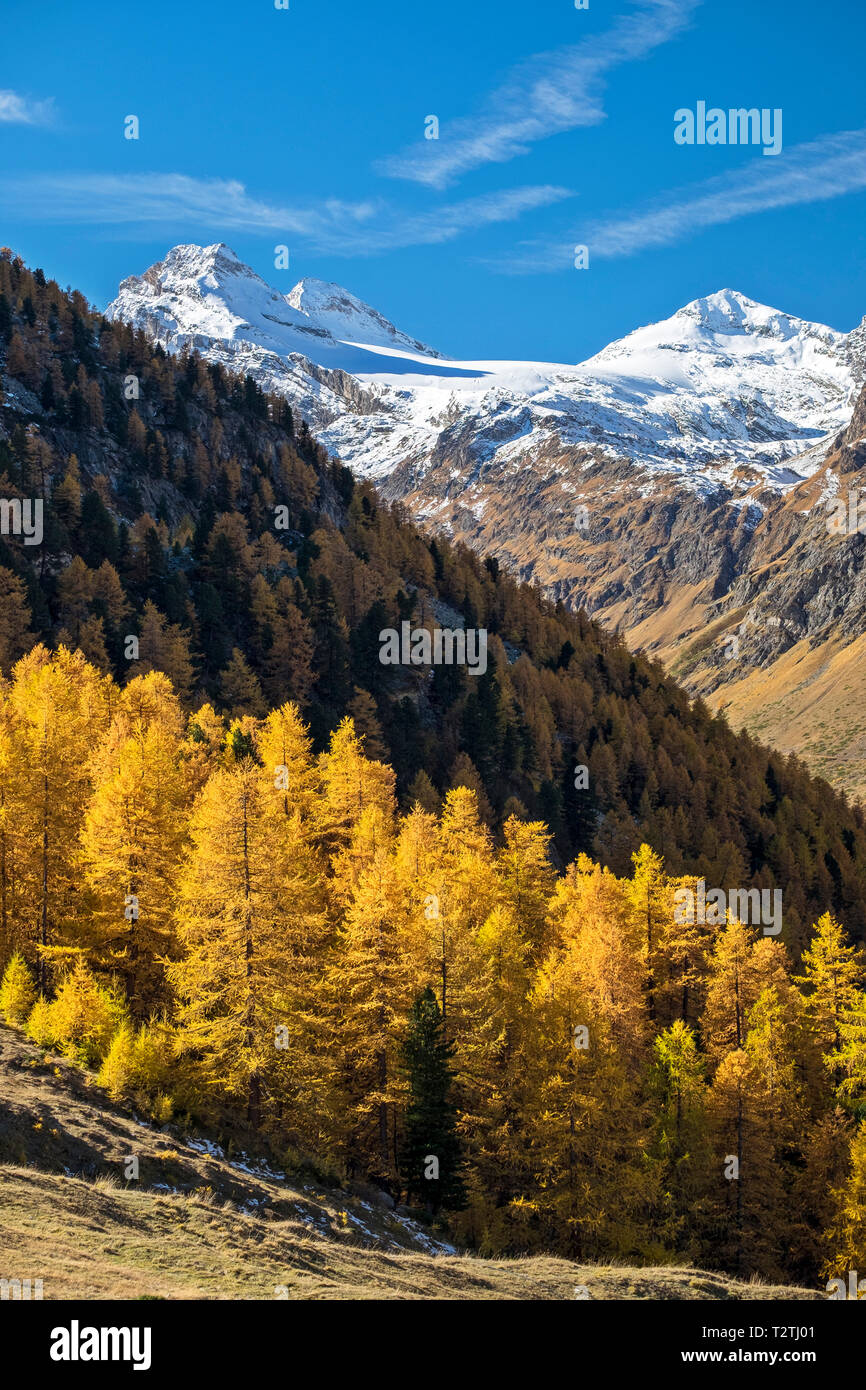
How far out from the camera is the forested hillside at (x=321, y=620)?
299ft

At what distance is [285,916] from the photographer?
28875mm

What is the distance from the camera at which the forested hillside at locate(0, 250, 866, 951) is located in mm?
91250

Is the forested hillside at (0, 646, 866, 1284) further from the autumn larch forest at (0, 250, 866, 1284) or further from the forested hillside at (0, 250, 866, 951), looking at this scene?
the forested hillside at (0, 250, 866, 951)

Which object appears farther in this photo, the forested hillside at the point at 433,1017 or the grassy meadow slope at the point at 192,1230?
the forested hillside at the point at 433,1017

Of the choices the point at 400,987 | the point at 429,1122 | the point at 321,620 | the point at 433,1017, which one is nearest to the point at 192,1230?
the point at 429,1122

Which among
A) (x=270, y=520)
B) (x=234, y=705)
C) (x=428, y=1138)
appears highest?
(x=270, y=520)

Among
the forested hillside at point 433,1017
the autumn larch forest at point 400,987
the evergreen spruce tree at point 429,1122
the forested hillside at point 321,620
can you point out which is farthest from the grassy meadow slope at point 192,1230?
the forested hillside at point 321,620

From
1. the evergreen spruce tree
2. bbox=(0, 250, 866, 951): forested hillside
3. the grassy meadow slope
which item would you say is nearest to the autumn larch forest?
the evergreen spruce tree

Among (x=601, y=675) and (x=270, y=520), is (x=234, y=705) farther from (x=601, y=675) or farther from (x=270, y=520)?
(x=601, y=675)

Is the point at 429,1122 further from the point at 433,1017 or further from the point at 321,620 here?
the point at 321,620

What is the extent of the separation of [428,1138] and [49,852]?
15391mm

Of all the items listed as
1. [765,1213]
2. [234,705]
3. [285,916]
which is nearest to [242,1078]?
[285,916]

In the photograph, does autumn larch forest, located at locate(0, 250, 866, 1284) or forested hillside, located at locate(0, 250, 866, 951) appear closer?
autumn larch forest, located at locate(0, 250, 866, 1284)

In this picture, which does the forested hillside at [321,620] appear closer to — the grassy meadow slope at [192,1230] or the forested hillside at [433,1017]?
the forested hillside at [433,1017]
